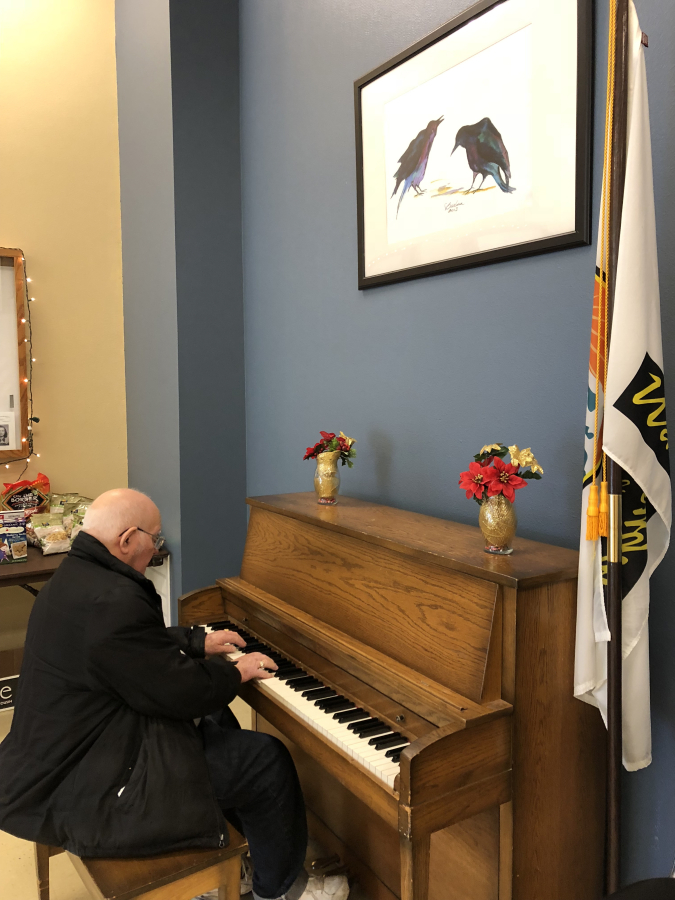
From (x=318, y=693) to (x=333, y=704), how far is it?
0.25 ft

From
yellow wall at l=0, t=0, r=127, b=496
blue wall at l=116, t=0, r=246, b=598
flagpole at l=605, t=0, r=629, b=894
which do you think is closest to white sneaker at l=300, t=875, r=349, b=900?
flagpole at l=605, t=0, r=629, b=894

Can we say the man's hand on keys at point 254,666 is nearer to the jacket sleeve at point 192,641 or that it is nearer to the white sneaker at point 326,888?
the jacket sleeve at point 192,641

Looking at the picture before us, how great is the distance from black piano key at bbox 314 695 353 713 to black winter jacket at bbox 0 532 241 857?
256 mm

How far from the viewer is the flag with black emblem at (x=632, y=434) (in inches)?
52.2

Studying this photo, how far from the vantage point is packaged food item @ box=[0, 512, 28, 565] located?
307 centimetres

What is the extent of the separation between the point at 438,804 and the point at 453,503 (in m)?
0.96

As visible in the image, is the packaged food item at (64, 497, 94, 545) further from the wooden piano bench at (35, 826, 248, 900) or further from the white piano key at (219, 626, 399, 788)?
the wooden piano bench at (35, 826, 248, 900)

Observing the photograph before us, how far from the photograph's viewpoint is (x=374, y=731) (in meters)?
1.50

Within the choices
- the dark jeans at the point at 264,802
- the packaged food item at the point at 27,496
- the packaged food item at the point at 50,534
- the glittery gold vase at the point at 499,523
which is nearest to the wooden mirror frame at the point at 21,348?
the packaged food item at the point at 27,496

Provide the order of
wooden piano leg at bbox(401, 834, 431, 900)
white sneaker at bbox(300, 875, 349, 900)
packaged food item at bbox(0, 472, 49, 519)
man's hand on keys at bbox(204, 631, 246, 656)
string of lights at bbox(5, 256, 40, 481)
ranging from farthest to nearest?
string of lights at bbox(5, 256, 40, 481) < packaged food item at bbox(0, 472, 49, 519) < man's hand on keys at bbox(204, 631, 246, 656) < white sneaker at bbox(300, 875, 349, 900) < wooden piano leg at bbox(401, 834, 431, 900)

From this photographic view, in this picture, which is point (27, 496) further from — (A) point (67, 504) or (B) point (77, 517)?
(B) point (77, 517)

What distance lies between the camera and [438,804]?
1281 mm

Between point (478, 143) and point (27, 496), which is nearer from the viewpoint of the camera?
point (478, 143)

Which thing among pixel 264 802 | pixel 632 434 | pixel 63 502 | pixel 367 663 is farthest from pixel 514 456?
pixel 63 502
